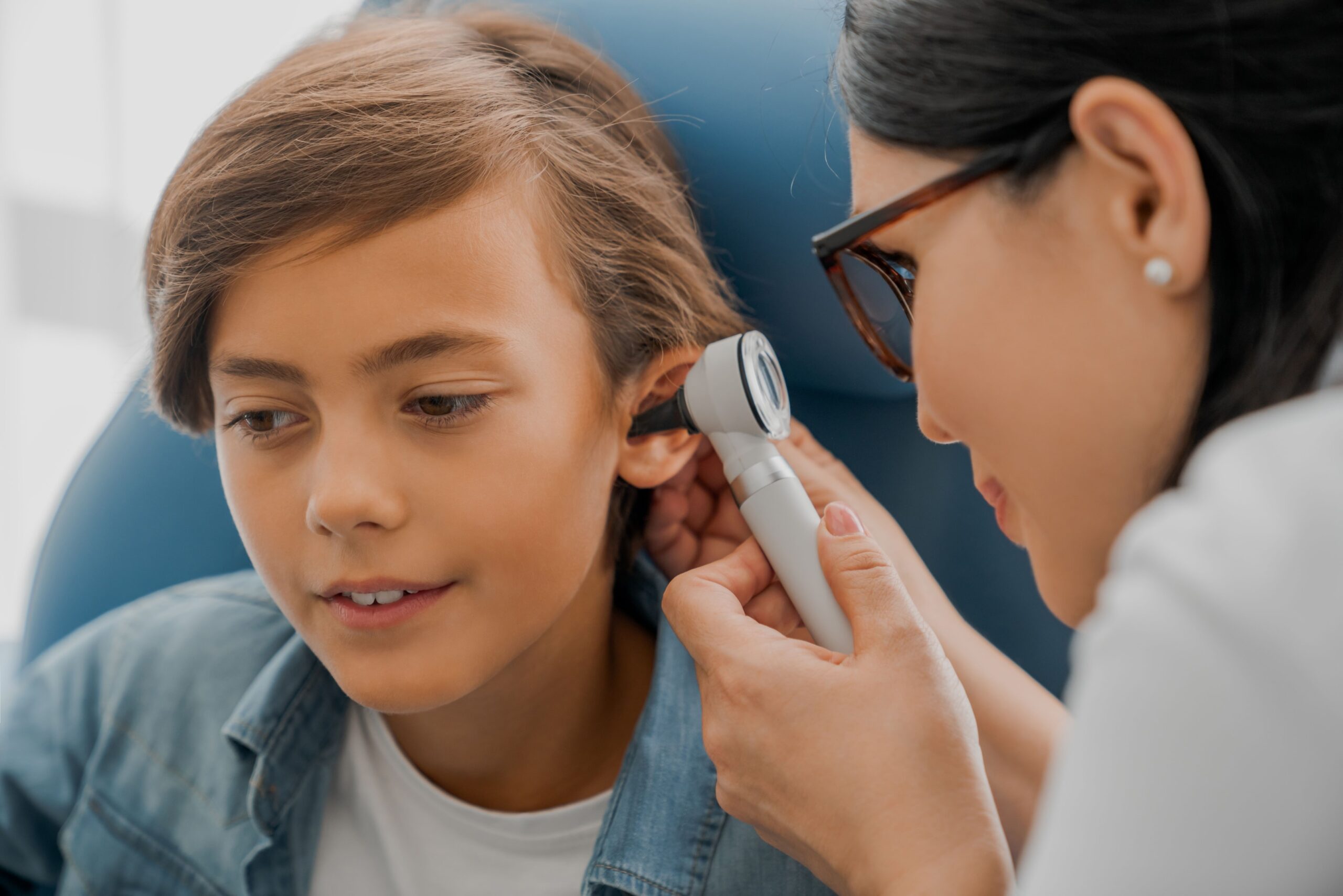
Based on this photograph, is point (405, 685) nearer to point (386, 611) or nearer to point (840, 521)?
point (386, 611)

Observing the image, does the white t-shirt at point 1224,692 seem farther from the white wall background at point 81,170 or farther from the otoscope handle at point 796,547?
the white wall background at point 81,170

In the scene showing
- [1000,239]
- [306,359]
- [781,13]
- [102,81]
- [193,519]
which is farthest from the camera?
[102,81]

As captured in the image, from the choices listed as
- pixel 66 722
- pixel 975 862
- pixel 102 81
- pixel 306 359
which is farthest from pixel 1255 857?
pixel 102 81

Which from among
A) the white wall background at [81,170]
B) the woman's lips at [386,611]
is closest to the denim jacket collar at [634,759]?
the woman's lips at [386,611]

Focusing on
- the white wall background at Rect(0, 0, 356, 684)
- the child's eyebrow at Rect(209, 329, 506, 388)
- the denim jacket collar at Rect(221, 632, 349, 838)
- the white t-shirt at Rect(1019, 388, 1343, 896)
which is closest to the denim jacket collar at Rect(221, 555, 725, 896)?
the denim jacket collar at Rect(221, 632, 349, 838)

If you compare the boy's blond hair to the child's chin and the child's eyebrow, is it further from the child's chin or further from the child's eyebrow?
the child's chin

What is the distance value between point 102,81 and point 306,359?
1.71 m

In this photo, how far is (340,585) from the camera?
910 mm

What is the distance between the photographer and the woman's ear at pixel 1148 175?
58 centimetres

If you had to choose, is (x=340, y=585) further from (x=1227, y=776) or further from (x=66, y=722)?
(x=1227, y=776)

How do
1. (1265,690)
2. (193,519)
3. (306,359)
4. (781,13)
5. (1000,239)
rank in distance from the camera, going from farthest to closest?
(193,519)
(781,13)
(306,359)
(1000,239)
(1265,690)

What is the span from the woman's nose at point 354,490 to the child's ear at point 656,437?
25cm

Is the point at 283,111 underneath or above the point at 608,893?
above

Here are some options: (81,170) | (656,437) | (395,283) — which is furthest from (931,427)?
(81,170)
